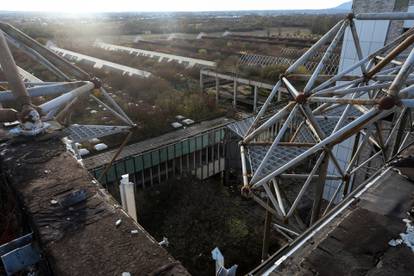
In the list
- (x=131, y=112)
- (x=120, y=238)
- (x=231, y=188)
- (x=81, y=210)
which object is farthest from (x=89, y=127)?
(x=131, y=112)

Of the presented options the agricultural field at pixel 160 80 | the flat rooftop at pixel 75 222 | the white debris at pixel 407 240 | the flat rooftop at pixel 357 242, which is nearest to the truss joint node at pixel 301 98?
the flat rooftop at pixel 357 242

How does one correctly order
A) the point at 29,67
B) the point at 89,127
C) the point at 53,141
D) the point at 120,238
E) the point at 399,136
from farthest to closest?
the point at 29,67
the point at 399,136
the point at 89,127
the point at 53,141
the point at 120,238

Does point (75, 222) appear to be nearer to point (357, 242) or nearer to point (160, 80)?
point (357, 242)

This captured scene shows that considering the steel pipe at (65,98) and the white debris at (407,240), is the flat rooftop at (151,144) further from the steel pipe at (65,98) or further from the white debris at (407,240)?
the white debris at (407,240)

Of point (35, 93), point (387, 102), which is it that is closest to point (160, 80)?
point (35, 93)

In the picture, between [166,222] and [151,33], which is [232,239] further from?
[151,33]

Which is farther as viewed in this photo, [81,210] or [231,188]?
[231,188]
